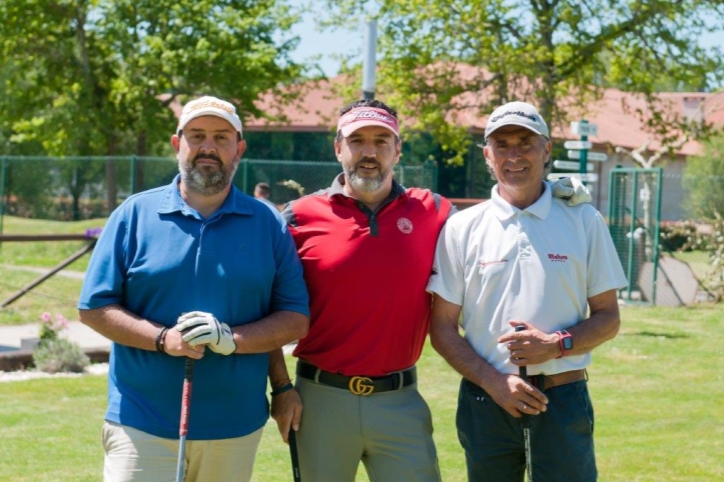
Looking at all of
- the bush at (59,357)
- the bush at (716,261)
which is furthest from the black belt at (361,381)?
the bush at (716,261)

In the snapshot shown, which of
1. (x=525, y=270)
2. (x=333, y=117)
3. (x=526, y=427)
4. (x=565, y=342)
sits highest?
(x=333, y=117)

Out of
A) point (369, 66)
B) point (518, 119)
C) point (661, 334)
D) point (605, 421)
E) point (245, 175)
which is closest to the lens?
point (518, 119)

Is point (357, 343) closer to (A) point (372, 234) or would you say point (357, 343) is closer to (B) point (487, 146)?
(A) point (372, 234)

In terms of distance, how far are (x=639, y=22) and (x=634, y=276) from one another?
6.64 meters

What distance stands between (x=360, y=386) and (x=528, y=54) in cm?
1883

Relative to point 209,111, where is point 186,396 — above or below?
below

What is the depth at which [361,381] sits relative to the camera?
4.65 meters

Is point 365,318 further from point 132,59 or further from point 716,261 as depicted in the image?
point 132,59

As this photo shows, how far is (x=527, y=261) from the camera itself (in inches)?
172

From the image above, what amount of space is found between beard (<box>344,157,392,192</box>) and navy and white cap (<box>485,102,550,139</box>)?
49cm

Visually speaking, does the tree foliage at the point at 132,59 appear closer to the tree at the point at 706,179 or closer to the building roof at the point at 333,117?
the building roof at the point at 333,117

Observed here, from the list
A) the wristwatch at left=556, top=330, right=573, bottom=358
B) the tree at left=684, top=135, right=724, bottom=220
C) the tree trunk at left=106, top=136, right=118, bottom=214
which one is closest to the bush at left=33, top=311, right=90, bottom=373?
the wristwatch at left=556, top=330, right=573, bottom=358

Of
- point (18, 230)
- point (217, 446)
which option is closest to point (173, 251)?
point (217, 446)

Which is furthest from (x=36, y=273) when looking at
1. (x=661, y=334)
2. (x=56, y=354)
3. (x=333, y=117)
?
(x=333, y=117)
